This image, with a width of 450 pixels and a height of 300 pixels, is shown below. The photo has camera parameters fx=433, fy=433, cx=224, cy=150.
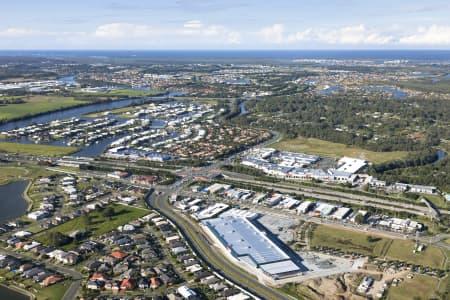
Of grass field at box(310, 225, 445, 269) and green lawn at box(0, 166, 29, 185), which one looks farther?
green lawn at box(0, 166, 29, 185)

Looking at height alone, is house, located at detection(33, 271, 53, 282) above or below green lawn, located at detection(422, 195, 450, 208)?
above

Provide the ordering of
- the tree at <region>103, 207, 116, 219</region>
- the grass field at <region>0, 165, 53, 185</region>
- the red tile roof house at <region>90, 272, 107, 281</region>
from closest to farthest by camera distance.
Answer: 1. the red tile roof house at <region>90, 272, 107, 281</region>
2. the tree at <region>103, 207, 116, 219</region>
3. the grass field at <region>0, 165, 53, 185</region>

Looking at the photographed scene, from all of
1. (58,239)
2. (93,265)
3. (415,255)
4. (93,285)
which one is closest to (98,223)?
(58,239)

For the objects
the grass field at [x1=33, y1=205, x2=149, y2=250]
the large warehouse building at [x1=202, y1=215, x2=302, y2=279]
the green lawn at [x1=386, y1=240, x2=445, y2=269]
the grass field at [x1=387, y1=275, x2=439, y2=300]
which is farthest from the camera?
the grass field at [x1=33, y1=205, x2=149, y2=250]

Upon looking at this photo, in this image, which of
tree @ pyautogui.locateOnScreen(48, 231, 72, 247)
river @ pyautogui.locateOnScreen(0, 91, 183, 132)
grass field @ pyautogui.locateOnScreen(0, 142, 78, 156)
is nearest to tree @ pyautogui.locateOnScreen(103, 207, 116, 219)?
tree @ pyautogui.locateOnScreen(48, 231, 72, 247)

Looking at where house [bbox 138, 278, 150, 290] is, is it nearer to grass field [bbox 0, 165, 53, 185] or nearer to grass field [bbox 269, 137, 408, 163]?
grass field [bbox 0, 165, 53, 185]

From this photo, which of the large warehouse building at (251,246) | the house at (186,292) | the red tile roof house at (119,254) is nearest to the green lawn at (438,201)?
the large warehouse building at (251,246)

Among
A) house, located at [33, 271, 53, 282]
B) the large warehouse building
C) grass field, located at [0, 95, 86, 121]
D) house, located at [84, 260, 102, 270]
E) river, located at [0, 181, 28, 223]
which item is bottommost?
river, located at [0, 181, 28, 223]

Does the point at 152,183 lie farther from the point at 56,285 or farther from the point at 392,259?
the point at 392,259
